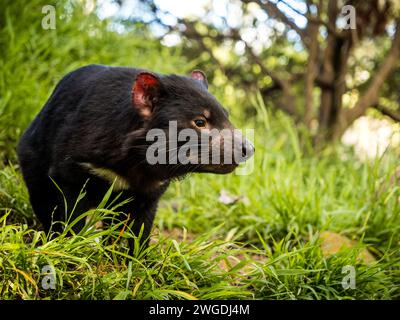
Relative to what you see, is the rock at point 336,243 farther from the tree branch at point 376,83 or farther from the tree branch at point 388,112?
the tree branch at point 388,112

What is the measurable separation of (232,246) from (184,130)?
1.15 metres

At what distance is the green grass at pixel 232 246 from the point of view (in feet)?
6.65

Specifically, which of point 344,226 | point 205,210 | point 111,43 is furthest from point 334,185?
point 111,43

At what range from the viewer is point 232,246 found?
3.10m

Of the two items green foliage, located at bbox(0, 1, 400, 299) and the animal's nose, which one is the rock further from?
the animal's nose

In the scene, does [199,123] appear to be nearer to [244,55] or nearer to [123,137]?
[123,137]

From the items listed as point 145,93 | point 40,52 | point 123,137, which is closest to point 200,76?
point 145,93

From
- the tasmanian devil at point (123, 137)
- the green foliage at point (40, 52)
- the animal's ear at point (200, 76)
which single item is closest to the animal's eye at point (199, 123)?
the tasmanian devil at point (123, 137)

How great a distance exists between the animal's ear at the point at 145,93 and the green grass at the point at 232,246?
44 cm

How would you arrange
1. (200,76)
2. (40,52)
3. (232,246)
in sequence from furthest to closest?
(40,52)
(232,246)
(200,76)

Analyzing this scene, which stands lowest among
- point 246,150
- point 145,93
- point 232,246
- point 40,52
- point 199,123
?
point 232,246
